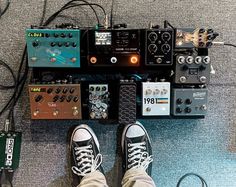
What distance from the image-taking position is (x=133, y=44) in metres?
1.21

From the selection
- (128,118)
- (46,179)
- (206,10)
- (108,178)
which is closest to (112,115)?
(128,118)

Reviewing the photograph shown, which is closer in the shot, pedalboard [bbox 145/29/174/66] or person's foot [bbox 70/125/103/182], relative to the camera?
pedalboard [bbox 145/29/174/66]

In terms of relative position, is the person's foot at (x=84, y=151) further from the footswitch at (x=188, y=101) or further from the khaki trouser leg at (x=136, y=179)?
the footswitch at (x=188, y=101)

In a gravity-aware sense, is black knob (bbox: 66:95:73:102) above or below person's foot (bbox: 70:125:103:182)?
above

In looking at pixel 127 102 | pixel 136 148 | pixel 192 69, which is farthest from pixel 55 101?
pixel 192 69

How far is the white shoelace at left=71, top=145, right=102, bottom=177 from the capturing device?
143 cm

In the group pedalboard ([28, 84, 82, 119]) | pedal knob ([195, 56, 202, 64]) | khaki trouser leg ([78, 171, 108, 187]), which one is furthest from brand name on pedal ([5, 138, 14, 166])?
pedal knob ([195, 56, 202, 64])

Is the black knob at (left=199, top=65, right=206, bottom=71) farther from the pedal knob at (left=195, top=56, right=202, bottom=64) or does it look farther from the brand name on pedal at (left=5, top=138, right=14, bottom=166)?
the brand name on pedal at (left=5, top=138, right=14, bottom=166)

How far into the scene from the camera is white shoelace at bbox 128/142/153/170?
1436 mm

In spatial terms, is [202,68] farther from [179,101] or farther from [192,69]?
[179,101]

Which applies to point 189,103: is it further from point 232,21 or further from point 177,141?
point 232,21

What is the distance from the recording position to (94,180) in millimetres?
1389

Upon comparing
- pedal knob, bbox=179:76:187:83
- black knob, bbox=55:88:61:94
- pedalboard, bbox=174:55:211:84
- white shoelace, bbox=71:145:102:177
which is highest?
pedalboard, bbox=174:55:211:84

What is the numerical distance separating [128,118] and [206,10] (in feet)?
1.73
